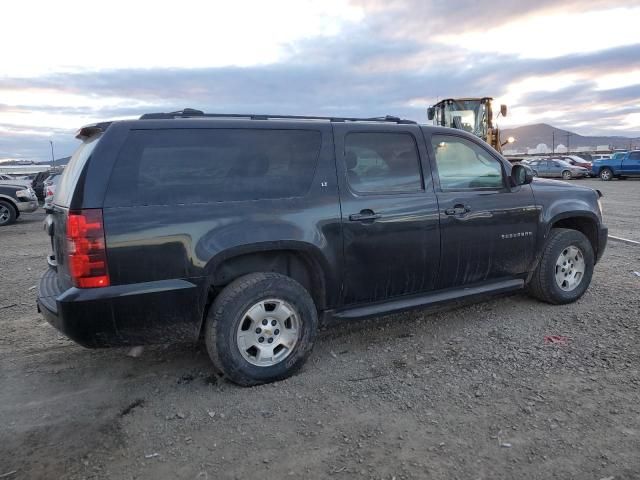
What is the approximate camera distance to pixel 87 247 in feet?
9.98

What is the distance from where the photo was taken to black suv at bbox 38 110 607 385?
3145mm

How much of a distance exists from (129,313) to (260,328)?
891 millimetres

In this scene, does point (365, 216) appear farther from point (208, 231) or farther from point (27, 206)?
point (27, 206)

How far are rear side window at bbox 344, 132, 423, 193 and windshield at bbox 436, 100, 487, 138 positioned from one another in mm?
15310

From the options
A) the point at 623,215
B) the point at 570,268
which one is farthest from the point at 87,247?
the point at 623,215

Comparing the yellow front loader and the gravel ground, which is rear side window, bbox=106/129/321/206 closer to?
the gravel ground

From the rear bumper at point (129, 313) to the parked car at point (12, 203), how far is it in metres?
13.7

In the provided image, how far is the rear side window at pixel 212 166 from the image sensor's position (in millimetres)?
3209

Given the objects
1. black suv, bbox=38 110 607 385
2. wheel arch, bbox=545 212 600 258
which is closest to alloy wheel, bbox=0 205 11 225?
black suv, bbox=38 110 607 385

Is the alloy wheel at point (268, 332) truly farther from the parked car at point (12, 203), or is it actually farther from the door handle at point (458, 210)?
the parked car at point (12, 203)

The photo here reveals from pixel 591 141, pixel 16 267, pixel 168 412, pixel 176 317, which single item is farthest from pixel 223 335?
pixel 591 141

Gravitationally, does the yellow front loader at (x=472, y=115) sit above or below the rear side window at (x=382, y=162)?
above

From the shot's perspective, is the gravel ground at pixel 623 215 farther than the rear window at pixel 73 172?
Yes

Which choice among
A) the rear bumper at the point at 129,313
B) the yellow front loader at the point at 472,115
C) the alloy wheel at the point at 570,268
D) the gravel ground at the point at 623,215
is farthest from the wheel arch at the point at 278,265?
the yellow front loader at the point at 472,115
